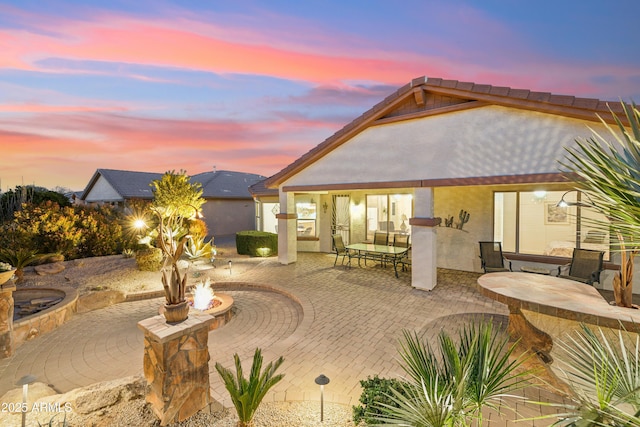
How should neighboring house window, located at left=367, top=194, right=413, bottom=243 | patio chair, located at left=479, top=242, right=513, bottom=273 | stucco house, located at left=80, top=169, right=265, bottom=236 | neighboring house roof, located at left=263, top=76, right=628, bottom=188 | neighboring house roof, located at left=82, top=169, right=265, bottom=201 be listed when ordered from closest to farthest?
→ 1. neighboring house roof, located at left=263, top=76, right=628, bottom=188
2. patio chair, located at left=479, top=242, right=513, bottom=273
3. neighboring house window, located at left=367, top=194, right=413, bottom=243
4. neighboring house roof, located at left=82, top=169, right=265, bottom=201
5. stucco house, located at left=80, top=169, right=265, bottom=236

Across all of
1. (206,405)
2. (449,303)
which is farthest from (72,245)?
(449,303)

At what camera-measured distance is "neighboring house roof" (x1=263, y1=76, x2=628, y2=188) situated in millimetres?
6059

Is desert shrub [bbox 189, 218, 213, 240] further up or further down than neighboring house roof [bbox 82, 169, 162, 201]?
further down

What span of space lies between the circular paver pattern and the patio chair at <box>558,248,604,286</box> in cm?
768

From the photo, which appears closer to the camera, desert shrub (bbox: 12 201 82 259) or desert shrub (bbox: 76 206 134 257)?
desert shrub (bbox: 12 201 82 259)

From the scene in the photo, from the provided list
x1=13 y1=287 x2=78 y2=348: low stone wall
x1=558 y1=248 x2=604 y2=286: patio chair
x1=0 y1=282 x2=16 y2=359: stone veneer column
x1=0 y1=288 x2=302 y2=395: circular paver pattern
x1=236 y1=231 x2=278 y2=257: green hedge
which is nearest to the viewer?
x1=0 y1=288 x2=302 y2=395: circular paver pattern

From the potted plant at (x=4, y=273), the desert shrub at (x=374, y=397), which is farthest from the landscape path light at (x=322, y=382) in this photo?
the potted plant at (x=4, y=273)

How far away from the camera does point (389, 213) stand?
13.6 m

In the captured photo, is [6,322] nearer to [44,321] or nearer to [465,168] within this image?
[44,321]

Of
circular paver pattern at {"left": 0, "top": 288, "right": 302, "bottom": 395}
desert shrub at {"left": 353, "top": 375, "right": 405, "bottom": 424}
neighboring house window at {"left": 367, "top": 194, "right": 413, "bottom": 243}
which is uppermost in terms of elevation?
neighboring house window at {"left": 367, "top": 194, "right": 413, "bottom": 243}

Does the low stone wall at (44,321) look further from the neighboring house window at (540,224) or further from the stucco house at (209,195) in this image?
the stucco house at (209,195)

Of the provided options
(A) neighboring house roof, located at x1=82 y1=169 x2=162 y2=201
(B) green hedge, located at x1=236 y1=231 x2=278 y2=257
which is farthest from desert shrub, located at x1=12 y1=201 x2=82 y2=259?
(A) neighboring house roof, located at x1=82 y1=169 x2=162 y2=201

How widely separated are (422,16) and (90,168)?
25.8m

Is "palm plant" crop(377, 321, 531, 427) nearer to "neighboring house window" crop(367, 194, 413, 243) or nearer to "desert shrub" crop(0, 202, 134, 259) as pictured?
"neighboring house window" crop(367, 194, 413, 243)
